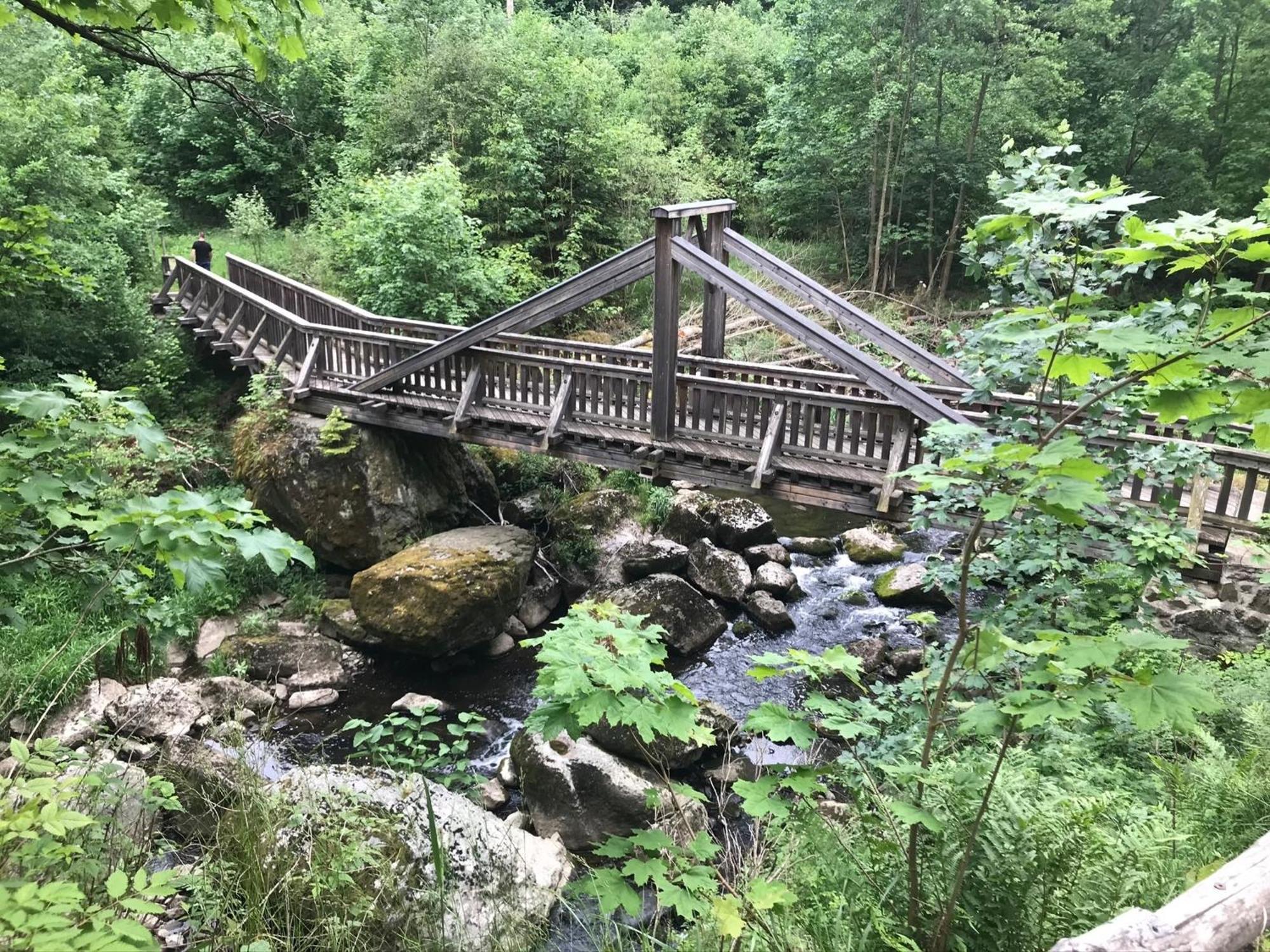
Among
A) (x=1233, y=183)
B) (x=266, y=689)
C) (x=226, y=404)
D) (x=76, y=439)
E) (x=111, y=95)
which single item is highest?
(x=111, y=95)

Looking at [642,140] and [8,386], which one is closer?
[8,386]

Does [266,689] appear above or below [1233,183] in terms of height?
below

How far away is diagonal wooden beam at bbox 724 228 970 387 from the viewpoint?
25.2ft

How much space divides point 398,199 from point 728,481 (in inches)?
327

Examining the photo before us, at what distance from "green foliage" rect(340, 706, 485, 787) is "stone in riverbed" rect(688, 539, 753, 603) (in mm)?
3632

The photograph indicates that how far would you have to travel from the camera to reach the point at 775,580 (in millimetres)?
10469

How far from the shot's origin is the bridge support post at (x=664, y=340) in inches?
325

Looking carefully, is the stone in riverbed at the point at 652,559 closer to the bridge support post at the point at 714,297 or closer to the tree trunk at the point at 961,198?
the bridge support post at the point at 714,297

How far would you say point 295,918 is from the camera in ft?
10.2

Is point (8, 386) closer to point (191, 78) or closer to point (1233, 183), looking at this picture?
point (191, 78)

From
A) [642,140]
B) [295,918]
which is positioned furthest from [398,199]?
[295,918]

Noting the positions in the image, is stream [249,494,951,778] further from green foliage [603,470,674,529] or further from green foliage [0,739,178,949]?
green foliage [0,739,178,949]

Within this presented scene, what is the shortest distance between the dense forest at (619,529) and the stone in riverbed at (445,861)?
0.05m

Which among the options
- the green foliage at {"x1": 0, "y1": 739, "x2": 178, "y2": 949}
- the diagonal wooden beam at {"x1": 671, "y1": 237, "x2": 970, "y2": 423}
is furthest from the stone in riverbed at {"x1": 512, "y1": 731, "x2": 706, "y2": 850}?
the diagonal wooden beam at {"x1": 671, "y1": 237, "x2": 970, "y2": 423}
